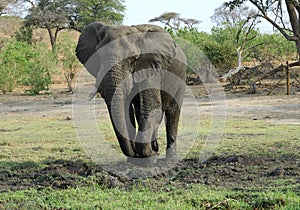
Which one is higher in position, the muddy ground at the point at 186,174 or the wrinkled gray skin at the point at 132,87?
the wrinkled gray skin at the point at 132,87

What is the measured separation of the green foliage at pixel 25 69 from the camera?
22.8 m

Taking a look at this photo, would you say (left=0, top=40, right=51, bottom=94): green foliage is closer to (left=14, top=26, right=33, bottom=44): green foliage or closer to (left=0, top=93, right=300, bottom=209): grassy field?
(left=14, top=26, right=33, bottom=44): green foliage

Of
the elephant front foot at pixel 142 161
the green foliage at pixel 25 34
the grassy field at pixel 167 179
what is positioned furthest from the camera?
the green foliage at pixel 25 34

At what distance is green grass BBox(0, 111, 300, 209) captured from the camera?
17.6 feet

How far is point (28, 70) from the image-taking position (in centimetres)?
2302

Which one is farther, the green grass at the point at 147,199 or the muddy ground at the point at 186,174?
the muddy ground at the point at 186,174

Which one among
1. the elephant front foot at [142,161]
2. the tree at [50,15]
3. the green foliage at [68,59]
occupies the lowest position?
the elephant front foot at [142,161]

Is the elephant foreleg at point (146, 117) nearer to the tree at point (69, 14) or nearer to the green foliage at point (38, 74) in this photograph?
the green foliage at point (38, 74)

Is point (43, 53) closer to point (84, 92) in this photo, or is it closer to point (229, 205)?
point (84, 92)

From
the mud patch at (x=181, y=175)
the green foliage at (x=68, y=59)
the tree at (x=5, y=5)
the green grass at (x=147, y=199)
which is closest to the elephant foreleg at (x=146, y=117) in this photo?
the mud patch at (x=181, y=175)

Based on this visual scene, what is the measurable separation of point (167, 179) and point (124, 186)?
2.07 feet

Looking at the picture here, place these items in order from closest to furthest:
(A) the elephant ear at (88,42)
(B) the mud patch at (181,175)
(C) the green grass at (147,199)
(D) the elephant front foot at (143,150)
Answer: (C) the green grass at (147,199) < (B) the mud patch at (181,175) < (D) the elephant front foot at (143,150) < (A) the elephant ear at (88,42)

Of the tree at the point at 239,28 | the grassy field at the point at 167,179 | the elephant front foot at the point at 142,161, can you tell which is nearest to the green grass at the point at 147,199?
the grassy field at the point at 167,179

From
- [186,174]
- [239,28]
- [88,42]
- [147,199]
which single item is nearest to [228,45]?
[239,28]
